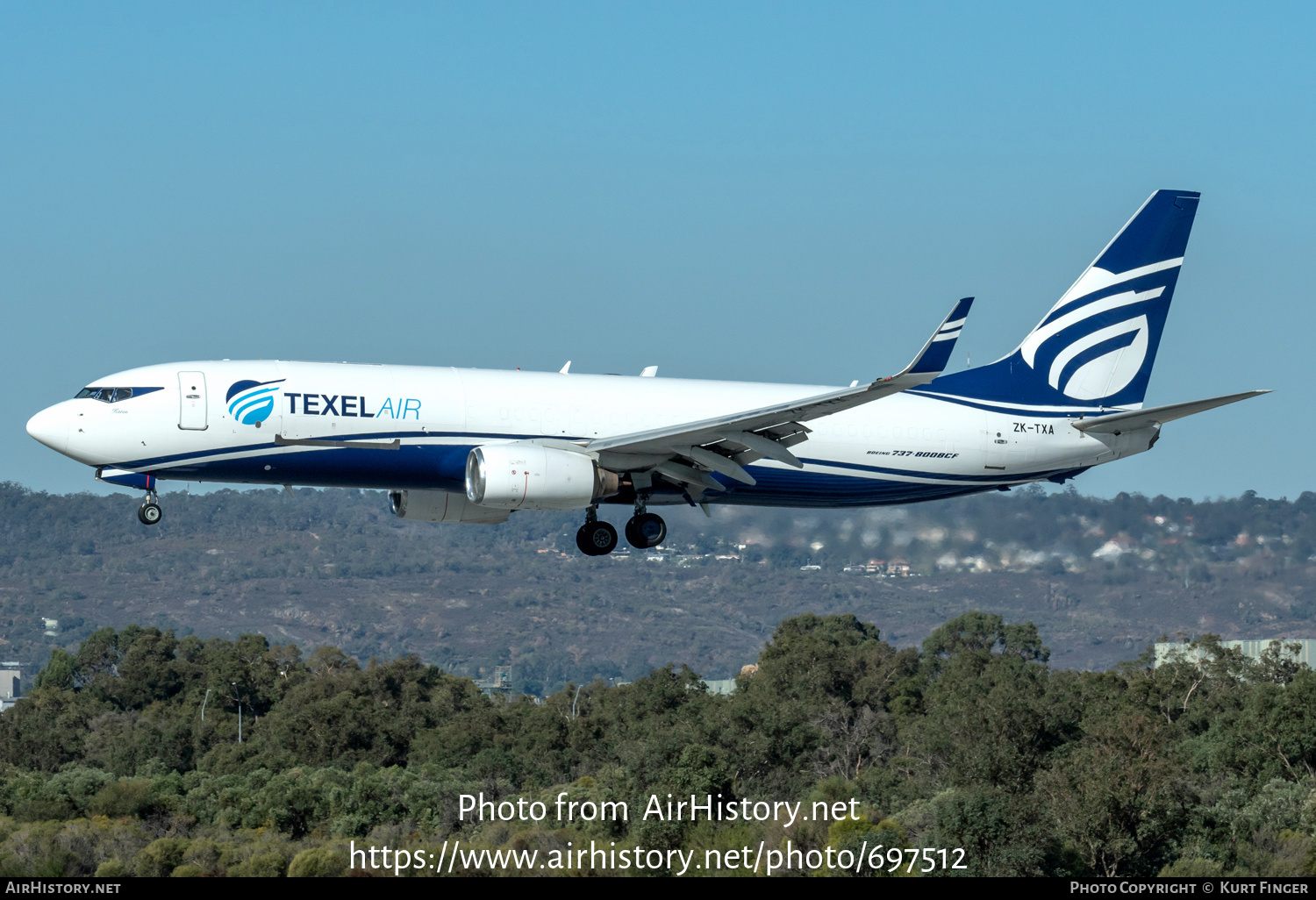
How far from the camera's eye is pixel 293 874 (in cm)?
5578

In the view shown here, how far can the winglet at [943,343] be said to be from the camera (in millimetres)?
31984

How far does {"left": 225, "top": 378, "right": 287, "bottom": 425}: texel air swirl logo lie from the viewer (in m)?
34.7

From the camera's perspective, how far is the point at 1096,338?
42500 millimetres

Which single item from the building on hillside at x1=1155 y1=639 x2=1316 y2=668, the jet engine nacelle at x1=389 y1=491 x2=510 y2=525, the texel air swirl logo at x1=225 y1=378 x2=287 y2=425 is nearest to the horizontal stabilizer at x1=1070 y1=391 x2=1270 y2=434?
the jet engine nacelle at x1=389 y1=491 x2=510 y2=525

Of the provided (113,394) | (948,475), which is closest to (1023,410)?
(948,475)

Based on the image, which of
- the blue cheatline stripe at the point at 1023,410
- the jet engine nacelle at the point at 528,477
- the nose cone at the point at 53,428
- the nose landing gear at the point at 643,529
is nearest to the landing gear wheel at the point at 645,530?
the nose landing gear at the point at 643,529

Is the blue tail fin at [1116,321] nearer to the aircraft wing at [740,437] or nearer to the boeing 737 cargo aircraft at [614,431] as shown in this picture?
the boeing 737 cargo aircraft at [614,431]

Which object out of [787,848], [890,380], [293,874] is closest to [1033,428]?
[890,380]

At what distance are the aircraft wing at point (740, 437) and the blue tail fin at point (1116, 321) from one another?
8.34 m

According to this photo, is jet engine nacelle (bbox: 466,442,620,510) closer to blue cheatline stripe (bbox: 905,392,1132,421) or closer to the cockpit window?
the cockpit window

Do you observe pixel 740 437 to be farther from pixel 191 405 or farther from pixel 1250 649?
pixel 1250 649

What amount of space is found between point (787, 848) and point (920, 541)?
35.4 meters

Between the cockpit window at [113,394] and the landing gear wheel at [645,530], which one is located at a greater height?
the cockpit window at [113,394]
